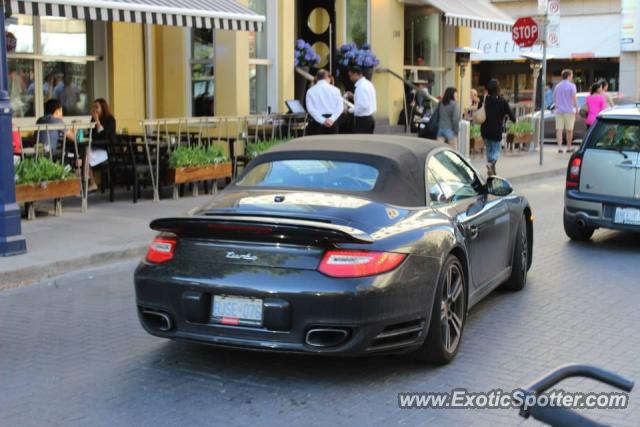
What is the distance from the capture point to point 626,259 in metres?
9.80

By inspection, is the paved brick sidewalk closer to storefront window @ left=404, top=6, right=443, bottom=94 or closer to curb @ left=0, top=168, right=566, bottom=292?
storefront window @ left=404, top=6, right=443, bottom=94

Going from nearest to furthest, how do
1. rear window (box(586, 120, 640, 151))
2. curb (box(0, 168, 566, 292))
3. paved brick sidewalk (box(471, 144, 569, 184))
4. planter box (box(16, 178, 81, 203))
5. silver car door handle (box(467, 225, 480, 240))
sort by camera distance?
1. silver car door handle (box(467, 225, 480, 240))
2. curb (box(0, 168, 566, 292))
3. rear window (box(586, 120, 640, 151))
4. planter box (box(16, 178, 81, 203))
5. paved brick sidewalk (box(471, 144, 569, 184))

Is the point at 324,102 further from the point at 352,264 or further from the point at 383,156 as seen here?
the point at 352,264

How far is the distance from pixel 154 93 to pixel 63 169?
19.4 feet

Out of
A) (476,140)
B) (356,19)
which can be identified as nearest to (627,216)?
(476,140)

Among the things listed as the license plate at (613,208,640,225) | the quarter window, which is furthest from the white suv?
the quarter window

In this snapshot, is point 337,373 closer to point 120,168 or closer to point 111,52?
point 120,168

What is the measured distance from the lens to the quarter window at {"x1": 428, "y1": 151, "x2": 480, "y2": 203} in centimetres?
663

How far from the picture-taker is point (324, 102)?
1579 centimetres

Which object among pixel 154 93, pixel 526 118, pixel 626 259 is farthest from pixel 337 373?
pixel 526 118

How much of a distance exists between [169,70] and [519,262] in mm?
10917

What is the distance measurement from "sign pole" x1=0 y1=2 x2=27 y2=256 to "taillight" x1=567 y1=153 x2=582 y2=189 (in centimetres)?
640

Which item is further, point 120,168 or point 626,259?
point 120,168

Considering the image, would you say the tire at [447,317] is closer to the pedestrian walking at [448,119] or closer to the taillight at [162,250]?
the taillight at [162,250]
